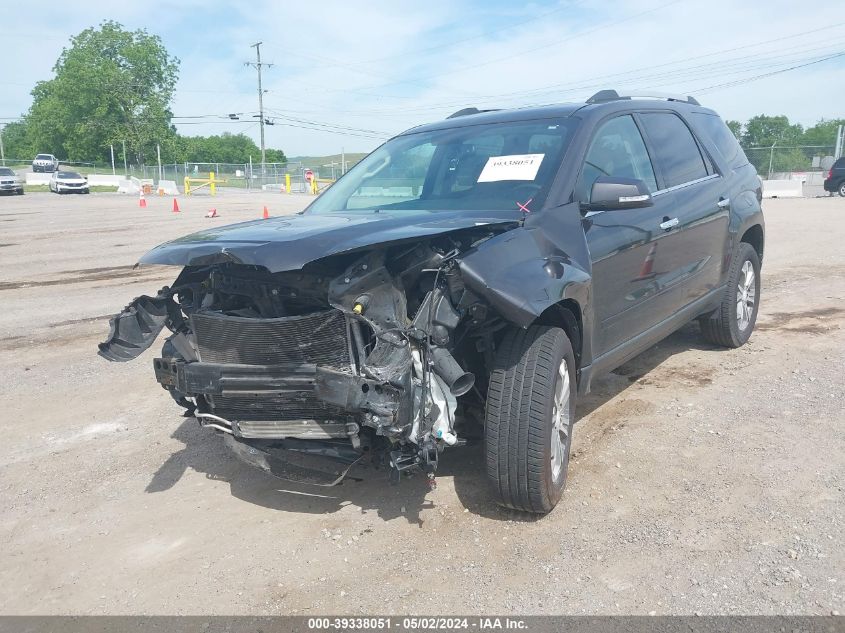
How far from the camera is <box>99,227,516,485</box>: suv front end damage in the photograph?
9.74 ft

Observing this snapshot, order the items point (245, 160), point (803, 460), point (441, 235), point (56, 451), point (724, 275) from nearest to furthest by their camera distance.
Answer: point (441, 235), point (803, 460), point (56, 451), point (724, 275), point (245, 160)

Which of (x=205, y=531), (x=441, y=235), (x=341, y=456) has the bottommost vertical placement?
(x=205, y=531)

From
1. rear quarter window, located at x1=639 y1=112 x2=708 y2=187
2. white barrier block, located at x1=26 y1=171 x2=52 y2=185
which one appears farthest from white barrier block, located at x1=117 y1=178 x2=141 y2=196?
rear quarter window, located at x1=639 y1=112 x2=708 y2=187

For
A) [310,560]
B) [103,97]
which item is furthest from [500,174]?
[103,97]

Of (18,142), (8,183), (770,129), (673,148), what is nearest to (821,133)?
(770,129)

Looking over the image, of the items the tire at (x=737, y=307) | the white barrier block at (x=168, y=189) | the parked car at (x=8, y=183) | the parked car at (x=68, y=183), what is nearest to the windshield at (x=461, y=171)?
the tire at (x=737, y=307)

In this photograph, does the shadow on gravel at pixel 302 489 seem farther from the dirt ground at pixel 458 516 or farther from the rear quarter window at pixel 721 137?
the rear quarter window at pixel 721 137

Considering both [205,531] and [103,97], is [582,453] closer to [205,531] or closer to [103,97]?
[205,531]

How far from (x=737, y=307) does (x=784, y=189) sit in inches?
1122

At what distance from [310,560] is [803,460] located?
271cm

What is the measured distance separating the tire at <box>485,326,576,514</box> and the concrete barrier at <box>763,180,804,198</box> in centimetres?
3100

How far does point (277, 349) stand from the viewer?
310 centimetres

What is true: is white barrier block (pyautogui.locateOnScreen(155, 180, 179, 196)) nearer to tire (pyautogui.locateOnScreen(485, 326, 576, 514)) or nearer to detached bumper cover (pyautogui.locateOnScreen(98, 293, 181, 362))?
detached bumper cover (pyautogui.locateOnScreen(98, 293, 181, 362))

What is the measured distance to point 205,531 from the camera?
352 cm
